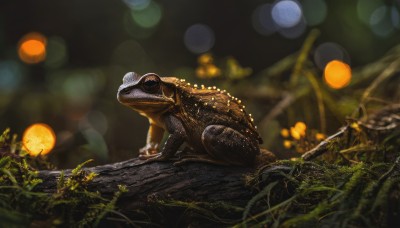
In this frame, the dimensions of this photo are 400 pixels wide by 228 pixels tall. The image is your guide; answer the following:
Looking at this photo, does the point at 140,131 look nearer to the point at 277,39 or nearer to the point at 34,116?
the point at 34,116

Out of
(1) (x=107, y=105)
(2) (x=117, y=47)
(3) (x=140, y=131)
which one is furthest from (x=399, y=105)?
(2) (x=117, y=47)

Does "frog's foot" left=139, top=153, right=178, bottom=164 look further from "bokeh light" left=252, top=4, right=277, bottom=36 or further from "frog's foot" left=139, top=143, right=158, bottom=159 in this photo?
"bokeh light" left=252, top=4, right=277, bottom=36

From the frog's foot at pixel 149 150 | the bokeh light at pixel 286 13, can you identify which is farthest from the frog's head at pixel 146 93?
the bokeh light at pixel 286 13

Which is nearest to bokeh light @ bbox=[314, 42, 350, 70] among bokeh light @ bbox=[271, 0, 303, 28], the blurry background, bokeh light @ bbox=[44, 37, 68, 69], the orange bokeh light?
the blurry background

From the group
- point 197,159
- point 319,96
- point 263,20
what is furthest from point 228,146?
point 263,20

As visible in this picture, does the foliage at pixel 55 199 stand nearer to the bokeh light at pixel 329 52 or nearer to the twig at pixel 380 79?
the twig at pixel 380 79

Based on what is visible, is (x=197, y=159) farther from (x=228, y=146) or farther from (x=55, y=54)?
(x=55, y=54)

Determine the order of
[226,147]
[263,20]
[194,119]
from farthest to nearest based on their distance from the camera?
[263,20], [194,119], [226,147]

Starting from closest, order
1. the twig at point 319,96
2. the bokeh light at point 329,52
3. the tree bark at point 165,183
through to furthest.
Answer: the tree bark at point 165,183 < the twig at point 319,96 < the bokeh light at point 329,52
